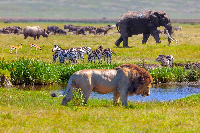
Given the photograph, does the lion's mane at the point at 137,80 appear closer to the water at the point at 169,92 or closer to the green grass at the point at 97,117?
the green grass at the point at 97,117

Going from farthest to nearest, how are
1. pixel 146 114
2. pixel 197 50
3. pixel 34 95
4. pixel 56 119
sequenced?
1. pixel 197 50
2. pixel 34 95
3. pixel 146 114
4. pixel 56 119

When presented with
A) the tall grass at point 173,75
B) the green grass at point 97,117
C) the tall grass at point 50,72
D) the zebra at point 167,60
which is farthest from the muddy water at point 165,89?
the green grass at point 97,117

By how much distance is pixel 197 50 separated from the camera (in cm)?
3562

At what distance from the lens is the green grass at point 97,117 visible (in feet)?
37.0

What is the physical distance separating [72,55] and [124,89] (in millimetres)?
14166

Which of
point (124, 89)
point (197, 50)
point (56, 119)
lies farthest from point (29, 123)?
point (197, 50)

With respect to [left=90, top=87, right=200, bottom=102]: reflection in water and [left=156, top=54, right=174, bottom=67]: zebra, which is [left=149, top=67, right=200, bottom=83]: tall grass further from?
[left=90, top=87, right=200, bottom=102]: reflection in water

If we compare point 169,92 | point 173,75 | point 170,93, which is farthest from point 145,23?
point 170,93

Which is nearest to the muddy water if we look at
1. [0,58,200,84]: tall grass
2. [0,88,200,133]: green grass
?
[0,58,200,84]: tall grass

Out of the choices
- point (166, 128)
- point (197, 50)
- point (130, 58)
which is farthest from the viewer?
point (197, 50)

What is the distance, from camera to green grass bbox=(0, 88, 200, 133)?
1128 centimetres

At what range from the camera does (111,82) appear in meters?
14.8

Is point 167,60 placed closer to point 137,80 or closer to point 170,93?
point 170,93

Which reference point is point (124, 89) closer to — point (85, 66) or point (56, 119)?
point (56, 119)
